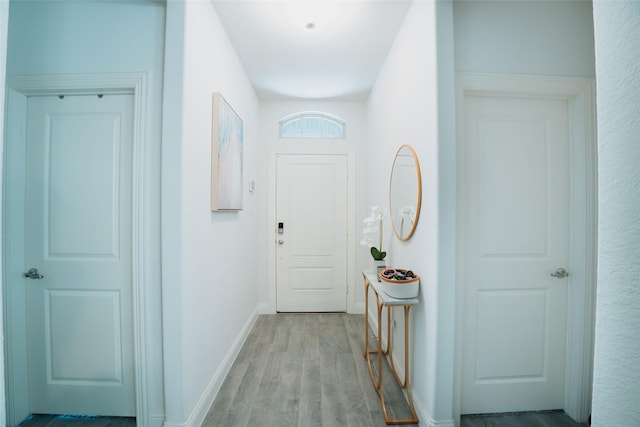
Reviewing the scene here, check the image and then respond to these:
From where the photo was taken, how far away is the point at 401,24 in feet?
6.64

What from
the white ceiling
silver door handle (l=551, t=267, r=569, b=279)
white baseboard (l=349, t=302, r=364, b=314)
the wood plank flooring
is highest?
the white ceiling

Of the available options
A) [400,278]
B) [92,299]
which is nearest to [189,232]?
[92,299]

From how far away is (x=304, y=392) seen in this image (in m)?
1.90

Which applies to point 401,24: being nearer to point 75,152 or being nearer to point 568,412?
point 75,152

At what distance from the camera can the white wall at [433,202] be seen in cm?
148

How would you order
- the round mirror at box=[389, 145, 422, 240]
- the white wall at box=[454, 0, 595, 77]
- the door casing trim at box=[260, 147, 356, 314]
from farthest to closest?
the door casing trim at box=[260, 147, 356, 314]
the round mirror at box=[389, 145, 422, 240]
the white wall at box=[454, 0, 595, 77]

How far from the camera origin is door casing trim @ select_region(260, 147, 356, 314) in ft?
11.1

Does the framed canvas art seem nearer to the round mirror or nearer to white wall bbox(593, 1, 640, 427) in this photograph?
the round mirror

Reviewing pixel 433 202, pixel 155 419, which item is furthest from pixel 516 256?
pixel 155 419

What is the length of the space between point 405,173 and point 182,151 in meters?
1.44

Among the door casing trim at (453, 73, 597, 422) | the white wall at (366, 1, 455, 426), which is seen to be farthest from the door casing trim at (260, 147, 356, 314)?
the door casing trim at (453, 73, 597, 422)

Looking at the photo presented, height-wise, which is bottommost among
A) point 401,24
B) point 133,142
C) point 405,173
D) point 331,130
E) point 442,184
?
point 442,184

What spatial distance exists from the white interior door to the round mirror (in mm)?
345

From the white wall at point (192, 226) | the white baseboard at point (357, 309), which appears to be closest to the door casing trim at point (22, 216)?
the white wall at point (192, 226)
